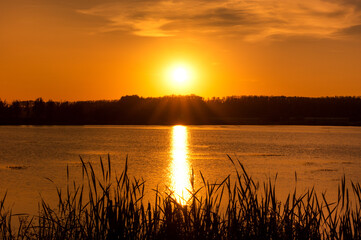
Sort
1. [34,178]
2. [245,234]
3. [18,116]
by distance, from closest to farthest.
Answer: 1. [245,234]
2. [34,178]
3. [18,116]

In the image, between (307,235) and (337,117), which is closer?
(307,235)

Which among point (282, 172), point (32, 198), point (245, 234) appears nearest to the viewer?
point (245, 234)

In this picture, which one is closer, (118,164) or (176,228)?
(176,228)

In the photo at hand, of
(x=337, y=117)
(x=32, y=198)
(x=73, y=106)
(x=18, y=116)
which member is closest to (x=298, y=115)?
(x=337, y=117)

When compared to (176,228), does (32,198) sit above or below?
below

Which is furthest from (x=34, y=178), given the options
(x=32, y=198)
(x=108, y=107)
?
(x=108, y=107)

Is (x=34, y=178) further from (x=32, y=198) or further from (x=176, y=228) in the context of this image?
(x=176, y=228)

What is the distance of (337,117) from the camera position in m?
154

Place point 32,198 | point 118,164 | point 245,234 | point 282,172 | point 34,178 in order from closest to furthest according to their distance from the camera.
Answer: point 245,234
point 32,198
point 34,178
point 282,172
point 118,164

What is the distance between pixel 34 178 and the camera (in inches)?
931

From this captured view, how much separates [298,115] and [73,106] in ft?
229

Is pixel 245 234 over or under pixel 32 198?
over

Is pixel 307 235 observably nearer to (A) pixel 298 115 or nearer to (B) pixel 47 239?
(B) pixel 47 239

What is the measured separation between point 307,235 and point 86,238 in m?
3.34
